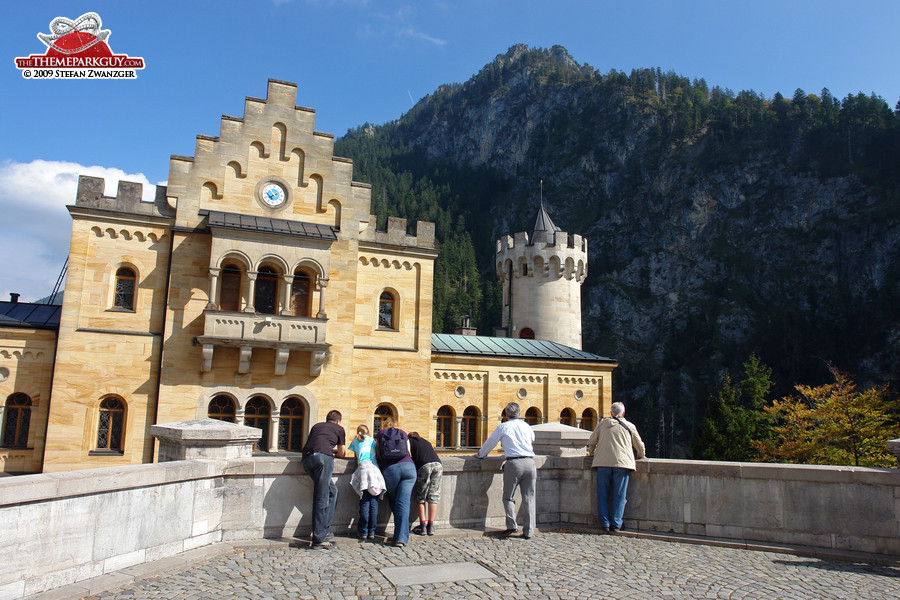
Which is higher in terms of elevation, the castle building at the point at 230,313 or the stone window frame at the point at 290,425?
the castle building at the point at 230,313

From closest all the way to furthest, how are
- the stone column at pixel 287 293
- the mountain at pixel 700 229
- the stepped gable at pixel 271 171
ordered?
the stone column at pixel 287 293, the stepped gable at pixel 271 171, the mountain at pixel 700 229

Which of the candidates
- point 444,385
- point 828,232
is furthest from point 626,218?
point 444,385

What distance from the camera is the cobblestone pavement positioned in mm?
7043

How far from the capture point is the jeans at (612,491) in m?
10.5

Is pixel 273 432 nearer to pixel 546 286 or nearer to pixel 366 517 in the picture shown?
pixel 366 517

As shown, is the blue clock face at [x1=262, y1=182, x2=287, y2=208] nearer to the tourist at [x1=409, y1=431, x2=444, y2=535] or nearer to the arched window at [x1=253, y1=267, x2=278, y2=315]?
the arched window at [x1=253, y1=267, x2=278, y2=315]

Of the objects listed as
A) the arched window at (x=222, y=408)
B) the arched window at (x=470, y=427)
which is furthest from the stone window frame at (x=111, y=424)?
the arched window at (x=470, y=427)

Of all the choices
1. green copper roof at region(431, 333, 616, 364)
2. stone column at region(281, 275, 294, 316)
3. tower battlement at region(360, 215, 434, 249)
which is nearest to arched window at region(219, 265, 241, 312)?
stone column at region(281, 275, 294, 316)

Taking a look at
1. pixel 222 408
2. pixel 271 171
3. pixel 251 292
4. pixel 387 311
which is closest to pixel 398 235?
pixel 387 311

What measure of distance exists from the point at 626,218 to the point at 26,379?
386ft

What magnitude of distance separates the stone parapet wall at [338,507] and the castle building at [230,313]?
488 inches

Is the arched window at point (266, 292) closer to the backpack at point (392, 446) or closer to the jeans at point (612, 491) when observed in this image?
the backpack at point (392, 446)

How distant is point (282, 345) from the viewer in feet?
70.9

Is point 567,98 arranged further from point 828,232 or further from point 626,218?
point 828,232
